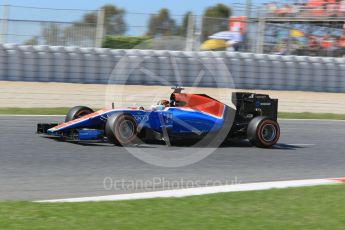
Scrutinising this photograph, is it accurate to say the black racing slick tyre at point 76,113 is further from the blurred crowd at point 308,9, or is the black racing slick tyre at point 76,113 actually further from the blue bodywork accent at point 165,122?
the blurred crowd at point 308,9

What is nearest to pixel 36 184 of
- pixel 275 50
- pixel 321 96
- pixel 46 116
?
pixel 46 116

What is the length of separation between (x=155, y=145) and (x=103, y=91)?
8.27m

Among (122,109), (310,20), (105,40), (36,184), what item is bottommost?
(36,184)

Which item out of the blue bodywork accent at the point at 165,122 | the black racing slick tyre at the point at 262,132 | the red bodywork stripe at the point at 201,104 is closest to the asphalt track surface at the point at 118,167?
the black racing slick tyre at the point at 262,132

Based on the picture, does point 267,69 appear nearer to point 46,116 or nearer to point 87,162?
point 46,116

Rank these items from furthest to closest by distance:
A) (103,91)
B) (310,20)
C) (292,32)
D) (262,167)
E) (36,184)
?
1. (310,20)
2. (292,32)
3. (103,91)
4. (262,167)
5. (36,184)

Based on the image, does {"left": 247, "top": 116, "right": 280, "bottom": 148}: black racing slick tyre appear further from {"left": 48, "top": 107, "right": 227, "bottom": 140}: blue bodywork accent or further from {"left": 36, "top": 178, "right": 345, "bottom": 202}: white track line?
{"left": 36, "top": 178, "right": 345, "bottom": 202}: white track line

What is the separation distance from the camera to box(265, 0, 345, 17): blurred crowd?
26.7 meters

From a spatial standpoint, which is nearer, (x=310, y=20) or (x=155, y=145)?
(x=155, y=145)

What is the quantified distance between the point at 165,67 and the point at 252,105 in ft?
28.4

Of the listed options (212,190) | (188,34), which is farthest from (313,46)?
(212,190)

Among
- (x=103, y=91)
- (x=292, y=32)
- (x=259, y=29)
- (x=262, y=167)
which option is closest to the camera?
(x=262, y=167)

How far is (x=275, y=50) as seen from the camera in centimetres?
2183

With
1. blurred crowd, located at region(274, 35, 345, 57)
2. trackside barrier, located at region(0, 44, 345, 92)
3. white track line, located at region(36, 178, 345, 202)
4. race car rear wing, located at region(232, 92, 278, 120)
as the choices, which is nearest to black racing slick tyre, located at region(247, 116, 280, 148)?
race car rear wing, located at region(232, 92, 278, 120)
